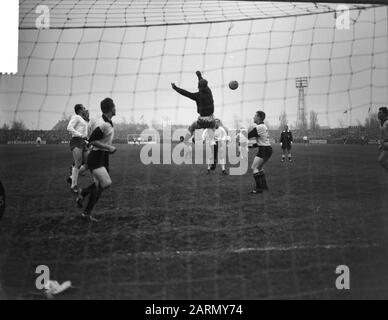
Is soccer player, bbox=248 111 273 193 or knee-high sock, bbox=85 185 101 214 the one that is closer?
knee-high sock, bbox=85 185 101 214

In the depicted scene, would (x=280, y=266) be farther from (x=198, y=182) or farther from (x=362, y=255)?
(x=198, y=182)

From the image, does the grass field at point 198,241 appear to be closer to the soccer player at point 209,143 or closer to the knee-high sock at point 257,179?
the knee-high sock at point 257,179

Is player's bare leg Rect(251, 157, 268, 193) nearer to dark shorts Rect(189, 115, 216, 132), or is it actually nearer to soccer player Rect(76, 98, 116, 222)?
dark shorts Rect(189, 115, 216, 132)

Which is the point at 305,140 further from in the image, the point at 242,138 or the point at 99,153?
the point at 99,153

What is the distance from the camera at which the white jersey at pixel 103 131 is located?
333cm

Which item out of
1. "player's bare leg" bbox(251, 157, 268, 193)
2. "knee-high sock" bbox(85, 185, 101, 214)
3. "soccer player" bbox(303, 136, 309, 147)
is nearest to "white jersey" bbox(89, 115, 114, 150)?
"knee-high sock" bbox(85, 185, 101, 214)

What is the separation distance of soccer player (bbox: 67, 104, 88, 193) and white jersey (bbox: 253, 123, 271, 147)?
6.64ft

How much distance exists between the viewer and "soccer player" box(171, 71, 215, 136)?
3.81 metres

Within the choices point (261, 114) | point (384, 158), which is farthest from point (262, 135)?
point (384, 158)

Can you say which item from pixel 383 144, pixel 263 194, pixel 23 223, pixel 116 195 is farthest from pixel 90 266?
pixel 383 144

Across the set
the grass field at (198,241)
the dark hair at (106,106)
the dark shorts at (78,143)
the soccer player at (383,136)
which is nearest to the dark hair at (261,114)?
the grass field at (198,241)

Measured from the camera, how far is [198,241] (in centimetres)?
306

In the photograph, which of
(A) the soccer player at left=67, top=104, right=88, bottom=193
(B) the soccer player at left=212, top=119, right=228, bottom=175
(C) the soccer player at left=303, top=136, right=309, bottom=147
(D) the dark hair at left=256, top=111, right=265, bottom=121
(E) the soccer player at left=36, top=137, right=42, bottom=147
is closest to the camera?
(A) the soccer player at left=67, top=104, right=88, bottom=193

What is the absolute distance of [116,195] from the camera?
4277mm
